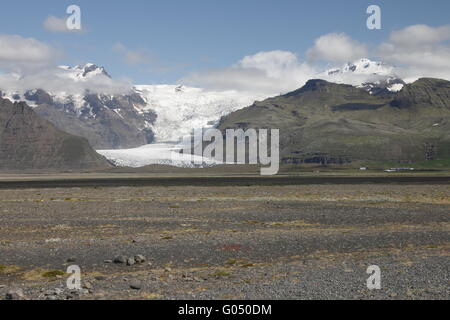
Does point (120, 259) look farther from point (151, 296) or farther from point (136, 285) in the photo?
point (151, 296)

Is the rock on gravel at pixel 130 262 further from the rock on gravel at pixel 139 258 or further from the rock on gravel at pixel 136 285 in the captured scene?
the rock on gravel at pixel 136 285

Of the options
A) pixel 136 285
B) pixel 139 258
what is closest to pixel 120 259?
pixel 139 258

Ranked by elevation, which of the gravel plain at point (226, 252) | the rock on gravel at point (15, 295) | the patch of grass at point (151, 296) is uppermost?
the rock on gravel at point (15, 295)

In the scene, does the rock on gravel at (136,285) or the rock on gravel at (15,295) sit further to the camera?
the rock on gravel at (136,285)

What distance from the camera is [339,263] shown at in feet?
88.8

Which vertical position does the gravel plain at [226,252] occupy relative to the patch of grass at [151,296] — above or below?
below

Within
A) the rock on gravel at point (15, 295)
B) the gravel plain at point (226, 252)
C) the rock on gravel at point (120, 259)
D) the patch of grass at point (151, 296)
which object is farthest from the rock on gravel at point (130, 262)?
the rock on gravel at point (15, 295)

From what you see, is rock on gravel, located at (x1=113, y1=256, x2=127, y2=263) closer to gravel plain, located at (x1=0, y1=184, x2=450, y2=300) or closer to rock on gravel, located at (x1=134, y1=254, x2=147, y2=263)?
gravel plain, located at (x1=0, y1=184, x2=450, y2=300)

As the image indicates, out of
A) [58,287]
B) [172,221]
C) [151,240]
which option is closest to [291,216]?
[172,221]

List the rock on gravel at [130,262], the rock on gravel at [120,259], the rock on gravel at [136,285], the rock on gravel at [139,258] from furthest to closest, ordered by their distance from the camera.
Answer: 1. the rock on gravel at [139,258]
2. the rock on gravel at [120,259]
3. the rock on gravel at [130,262]
4. the rock on gravel at [136,285]

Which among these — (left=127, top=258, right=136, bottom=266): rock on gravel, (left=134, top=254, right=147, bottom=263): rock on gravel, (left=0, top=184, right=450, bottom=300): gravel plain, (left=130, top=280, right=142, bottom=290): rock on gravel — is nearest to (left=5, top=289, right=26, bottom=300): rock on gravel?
(left=0, top=184, right=450, bottom=300): gravel plain

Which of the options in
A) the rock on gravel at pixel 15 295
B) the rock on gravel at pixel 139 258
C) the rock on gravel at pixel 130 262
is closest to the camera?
the rock on gravel at pixel 15 295

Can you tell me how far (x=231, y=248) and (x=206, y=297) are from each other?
40.3 feet
